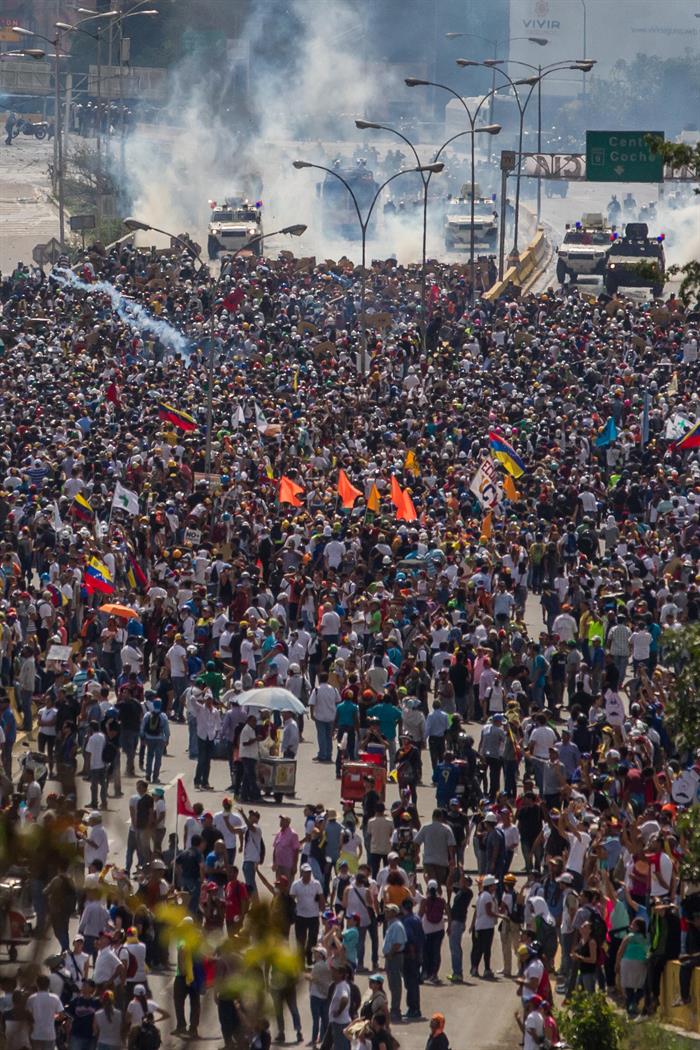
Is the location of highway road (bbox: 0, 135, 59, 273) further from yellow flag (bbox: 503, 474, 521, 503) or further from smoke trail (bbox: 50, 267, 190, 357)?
yellow flag (bbox: 503, 474, 521, 503)

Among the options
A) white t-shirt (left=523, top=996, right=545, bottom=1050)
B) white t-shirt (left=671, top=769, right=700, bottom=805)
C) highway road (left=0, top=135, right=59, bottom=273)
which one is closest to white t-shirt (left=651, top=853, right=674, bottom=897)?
white t-shirt (left=671, top=769, right=700, bottom=805)

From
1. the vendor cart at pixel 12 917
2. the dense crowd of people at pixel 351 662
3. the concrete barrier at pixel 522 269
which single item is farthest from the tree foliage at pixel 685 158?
the concrete barrier at pixel 522 269

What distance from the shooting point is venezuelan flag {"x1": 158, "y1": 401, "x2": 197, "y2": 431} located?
1273 inches

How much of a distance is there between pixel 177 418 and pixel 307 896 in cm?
1744

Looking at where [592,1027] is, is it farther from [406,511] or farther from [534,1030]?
[406,511]

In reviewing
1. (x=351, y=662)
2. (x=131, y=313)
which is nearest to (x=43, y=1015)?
(x=351, y=662)

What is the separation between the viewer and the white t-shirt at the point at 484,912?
51.3ft

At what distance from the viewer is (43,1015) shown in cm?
1272

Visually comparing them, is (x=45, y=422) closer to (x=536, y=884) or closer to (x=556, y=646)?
(x=556, y=646)

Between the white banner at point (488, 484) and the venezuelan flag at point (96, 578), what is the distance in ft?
17.3

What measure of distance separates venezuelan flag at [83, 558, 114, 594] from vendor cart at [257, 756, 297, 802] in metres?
4.75

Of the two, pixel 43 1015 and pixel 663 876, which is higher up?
pixel 663 876

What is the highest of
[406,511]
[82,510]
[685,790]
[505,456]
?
[505,456]

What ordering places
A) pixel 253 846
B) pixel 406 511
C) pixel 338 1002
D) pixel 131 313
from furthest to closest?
pixel 131 313 < pixel 406 511 < pixel 253 846 < pixel 338 1002
